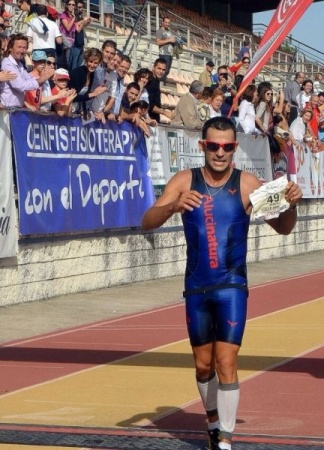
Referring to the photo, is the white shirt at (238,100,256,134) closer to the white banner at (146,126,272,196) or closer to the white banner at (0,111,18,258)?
the white banner at (146,126,272,196)

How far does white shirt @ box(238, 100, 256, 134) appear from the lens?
22203 mm

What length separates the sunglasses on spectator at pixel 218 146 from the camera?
6918 mm

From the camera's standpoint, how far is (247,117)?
2241 centimetres

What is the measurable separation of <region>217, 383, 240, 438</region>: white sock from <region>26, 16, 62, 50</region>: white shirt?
12184mm

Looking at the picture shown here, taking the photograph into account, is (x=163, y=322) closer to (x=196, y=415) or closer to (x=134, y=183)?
(x=134, y=183)

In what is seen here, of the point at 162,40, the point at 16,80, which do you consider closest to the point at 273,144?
the point at 162,40

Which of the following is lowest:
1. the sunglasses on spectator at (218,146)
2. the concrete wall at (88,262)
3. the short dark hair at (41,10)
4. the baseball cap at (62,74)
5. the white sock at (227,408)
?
the white sock at (227,408)

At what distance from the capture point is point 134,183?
17.3m

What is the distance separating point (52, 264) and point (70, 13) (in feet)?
21.9

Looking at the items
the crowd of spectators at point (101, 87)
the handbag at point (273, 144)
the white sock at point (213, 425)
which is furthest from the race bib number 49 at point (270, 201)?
the handbag at point (273, 144)

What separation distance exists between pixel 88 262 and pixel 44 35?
4181mm

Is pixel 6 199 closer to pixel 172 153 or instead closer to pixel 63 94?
pixel 63 94

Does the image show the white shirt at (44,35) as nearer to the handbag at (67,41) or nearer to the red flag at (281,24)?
the handbag at (67,41)

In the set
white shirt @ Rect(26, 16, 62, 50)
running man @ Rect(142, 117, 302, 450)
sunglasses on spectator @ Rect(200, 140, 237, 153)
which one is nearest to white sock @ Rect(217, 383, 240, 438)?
running man @ Rect(142, 117, 302, 450)
